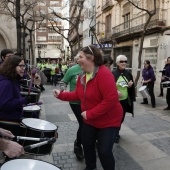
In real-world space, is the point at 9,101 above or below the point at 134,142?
above

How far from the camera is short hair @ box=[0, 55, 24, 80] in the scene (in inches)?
131

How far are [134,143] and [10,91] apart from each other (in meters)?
2.78

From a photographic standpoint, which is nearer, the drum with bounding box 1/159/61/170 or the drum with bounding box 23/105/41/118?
the drum with bounding box 1/159/61/170

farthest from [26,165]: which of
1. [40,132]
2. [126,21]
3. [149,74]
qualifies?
[126,21]

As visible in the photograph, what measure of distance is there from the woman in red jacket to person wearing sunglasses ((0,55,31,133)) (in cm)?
90

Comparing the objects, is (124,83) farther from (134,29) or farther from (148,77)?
(134,29)

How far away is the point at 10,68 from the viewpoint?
11.1 ft

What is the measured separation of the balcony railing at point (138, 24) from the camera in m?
16.4

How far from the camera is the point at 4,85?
10.5 ft

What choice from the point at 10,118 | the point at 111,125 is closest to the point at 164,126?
the point at 111,125

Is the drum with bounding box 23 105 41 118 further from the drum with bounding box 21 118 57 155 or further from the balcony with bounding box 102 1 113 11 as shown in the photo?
the balcony with bounding box 102 1 113 11

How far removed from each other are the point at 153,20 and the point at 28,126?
15563mm

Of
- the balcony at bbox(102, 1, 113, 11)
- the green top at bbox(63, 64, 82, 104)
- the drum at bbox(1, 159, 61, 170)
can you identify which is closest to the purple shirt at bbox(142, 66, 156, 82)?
the green top at bbox(63, 64, 82, 104)

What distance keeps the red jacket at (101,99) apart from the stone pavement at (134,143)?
3.84 feet
